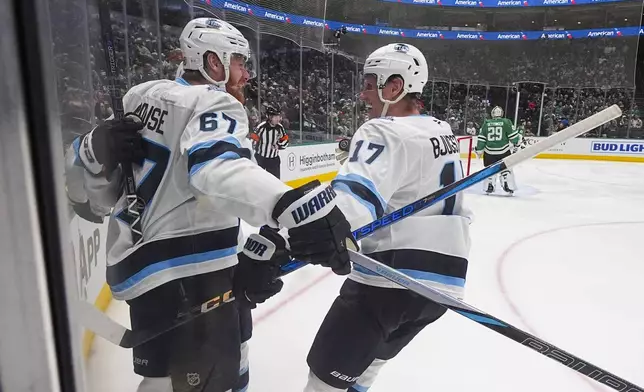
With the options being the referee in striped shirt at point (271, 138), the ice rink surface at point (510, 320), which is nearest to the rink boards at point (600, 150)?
the ice rink surface at point (510, 320)

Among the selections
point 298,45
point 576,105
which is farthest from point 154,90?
point 576,105

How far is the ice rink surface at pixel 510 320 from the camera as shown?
5.43 ft

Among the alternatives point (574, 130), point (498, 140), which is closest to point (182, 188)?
point (574, 130)

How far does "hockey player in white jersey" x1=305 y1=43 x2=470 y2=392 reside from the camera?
3.22 feet

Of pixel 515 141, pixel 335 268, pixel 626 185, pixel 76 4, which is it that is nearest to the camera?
pixel 76 4

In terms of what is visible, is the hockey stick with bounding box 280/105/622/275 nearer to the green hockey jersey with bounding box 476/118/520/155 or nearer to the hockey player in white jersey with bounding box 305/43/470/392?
the hockey player in white jersey with bounding box 305/43/470/392

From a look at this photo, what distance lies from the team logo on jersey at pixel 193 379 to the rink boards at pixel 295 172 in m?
0.29

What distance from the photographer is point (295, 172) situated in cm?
422

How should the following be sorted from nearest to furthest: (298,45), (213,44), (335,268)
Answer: (335,268) < (213,44) < (298,45)

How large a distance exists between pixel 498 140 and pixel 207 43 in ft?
16.1

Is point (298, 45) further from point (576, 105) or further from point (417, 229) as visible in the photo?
point (576, 105)

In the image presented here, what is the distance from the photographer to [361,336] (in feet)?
3.43

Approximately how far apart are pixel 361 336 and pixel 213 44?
0.73 metres

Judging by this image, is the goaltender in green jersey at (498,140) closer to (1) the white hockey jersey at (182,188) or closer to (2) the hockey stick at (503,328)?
(2) the hockey stick at (503,328)
